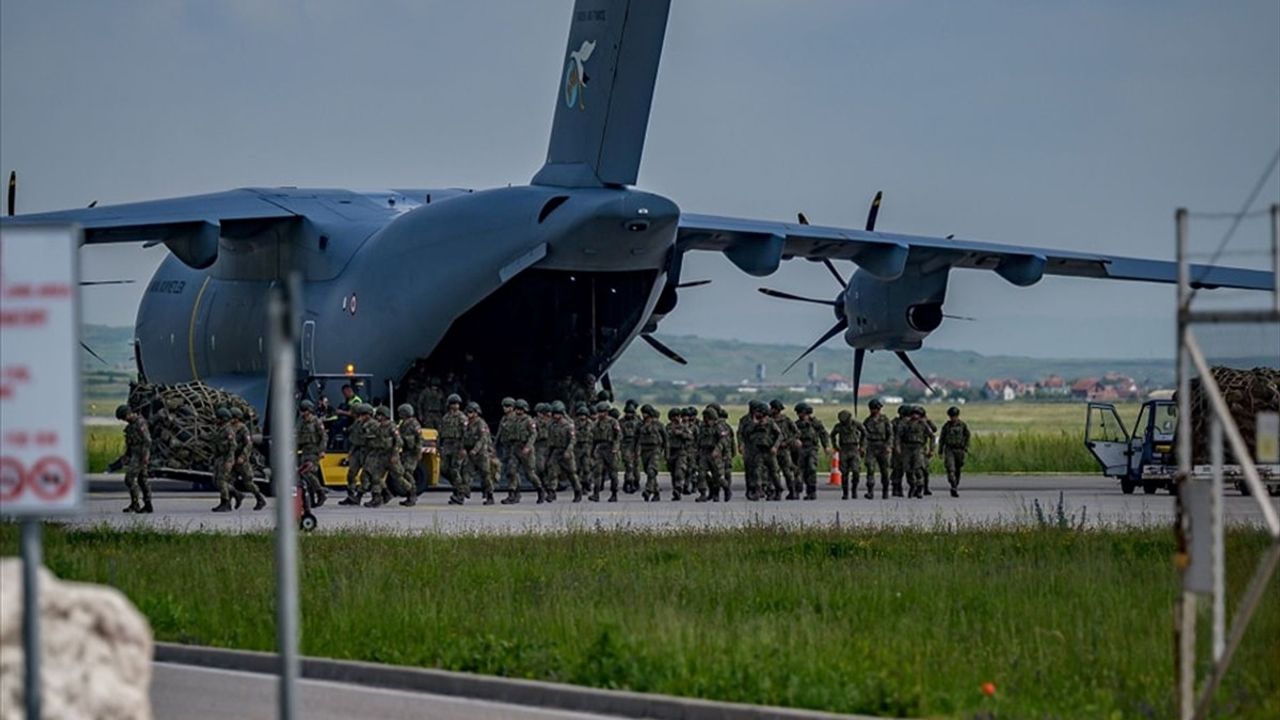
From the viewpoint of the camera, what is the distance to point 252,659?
1477 centimetres

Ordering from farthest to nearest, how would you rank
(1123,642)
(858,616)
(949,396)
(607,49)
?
(949,396) < (607,49) < (858,616) < (1123,642)

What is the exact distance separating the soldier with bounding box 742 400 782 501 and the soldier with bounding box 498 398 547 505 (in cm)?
A: 328

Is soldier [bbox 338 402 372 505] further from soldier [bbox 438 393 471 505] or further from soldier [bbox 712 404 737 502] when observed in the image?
soldier [bbox 712 404 737 502]

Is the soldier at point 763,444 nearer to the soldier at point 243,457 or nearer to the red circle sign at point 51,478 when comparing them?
the soldier at point 243,457

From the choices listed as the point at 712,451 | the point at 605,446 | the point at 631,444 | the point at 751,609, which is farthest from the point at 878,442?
the point at 751,609

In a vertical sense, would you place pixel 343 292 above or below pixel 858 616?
above

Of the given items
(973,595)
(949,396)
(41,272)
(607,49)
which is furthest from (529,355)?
(949,396)

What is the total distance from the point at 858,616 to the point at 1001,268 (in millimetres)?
24735

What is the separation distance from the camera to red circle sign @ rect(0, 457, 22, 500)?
8.48 meters

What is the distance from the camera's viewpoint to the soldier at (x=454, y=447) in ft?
106

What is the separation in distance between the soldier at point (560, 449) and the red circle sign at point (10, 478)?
2450 centimetres

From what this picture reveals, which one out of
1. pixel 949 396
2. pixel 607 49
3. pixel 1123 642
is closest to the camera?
pixel 1123 642

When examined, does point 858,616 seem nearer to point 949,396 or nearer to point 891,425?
point 891,425

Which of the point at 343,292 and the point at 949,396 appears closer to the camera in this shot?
the point at 343,292
